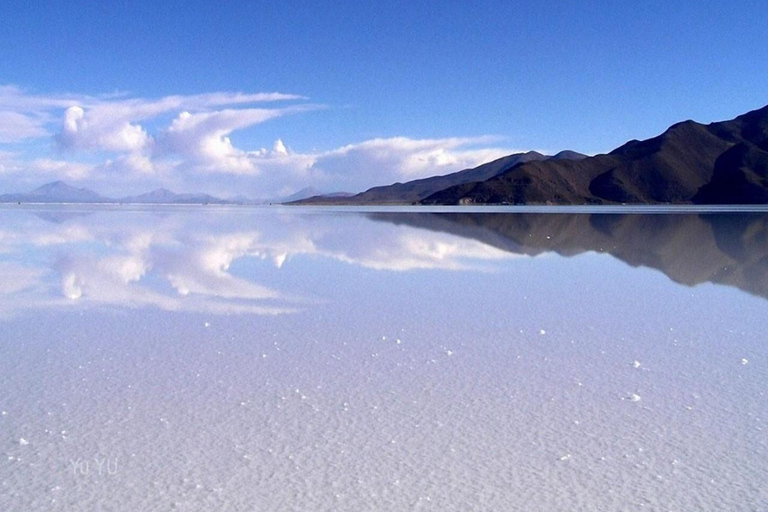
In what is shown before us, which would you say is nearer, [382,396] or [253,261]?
[382,396]

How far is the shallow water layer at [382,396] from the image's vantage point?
4430 mm

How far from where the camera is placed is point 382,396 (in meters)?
6.35

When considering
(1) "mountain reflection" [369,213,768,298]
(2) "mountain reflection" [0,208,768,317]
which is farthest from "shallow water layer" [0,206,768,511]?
(1) "mountain reflection" [369,213,768,298]

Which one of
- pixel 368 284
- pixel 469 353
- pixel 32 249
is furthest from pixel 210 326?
pixel 32 249

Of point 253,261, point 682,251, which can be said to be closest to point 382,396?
point 253,261

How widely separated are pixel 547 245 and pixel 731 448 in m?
20.6

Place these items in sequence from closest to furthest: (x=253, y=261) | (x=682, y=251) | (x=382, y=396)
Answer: (x=382, y=396) < (x=253, y=261) < (x=682, y=251)

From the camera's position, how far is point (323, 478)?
4.54 meters

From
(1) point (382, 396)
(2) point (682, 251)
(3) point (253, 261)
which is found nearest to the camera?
(1) point (382, 396)

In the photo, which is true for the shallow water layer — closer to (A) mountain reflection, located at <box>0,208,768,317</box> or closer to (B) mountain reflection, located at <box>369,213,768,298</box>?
(A) mountain reflection, located at <box>0,208,768,317</box>

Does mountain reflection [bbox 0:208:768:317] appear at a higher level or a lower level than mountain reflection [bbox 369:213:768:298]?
higher

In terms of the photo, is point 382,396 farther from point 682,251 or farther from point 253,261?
point 682,251

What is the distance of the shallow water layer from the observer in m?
4.43

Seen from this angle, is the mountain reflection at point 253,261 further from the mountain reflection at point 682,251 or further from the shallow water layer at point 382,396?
the shallow water layer at point 382,396
